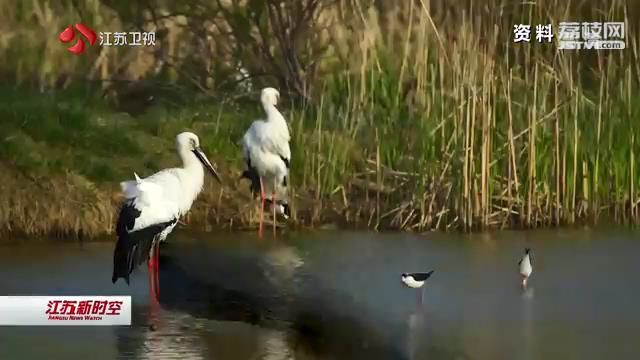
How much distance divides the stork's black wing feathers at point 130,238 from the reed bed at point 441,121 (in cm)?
10

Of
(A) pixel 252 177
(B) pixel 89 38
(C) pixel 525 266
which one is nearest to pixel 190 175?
(A) pixel 252 177

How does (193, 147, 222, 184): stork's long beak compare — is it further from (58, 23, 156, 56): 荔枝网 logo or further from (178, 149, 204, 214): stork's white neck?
(58, 23, 156, 56): 荔枝网 logo

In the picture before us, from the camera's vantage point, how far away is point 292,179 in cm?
438

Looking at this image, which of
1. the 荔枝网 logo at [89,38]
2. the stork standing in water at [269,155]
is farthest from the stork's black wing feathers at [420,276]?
the 荔枝网 logo at [89,38]

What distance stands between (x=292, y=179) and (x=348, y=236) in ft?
0.85

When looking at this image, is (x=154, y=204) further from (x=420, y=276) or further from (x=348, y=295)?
(x=420, y=276)

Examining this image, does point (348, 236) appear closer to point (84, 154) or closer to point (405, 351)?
point (405, 351)

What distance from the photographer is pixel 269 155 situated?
4367mm

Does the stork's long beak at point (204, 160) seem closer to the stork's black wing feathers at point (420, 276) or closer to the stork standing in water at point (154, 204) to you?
the stork standing in water at point (154, 204)

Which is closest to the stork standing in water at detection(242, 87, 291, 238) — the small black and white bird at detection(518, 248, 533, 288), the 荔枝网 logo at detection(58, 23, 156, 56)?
the 荔枝网 logo at detection(58, 23, 156, 56)

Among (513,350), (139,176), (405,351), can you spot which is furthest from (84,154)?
(513,350)

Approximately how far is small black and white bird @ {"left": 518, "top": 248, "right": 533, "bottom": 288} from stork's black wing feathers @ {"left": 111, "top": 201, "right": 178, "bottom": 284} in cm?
113

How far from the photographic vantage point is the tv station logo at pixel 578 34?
14.3ft

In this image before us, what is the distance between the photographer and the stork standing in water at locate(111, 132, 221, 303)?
170 inches
